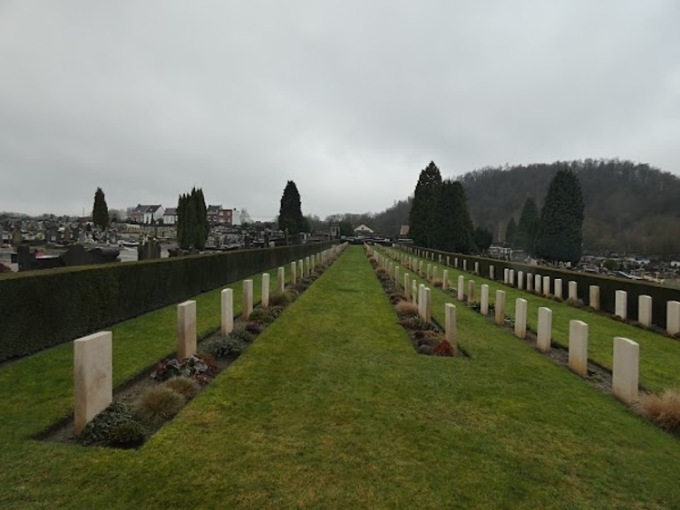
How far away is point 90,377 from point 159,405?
91 centimetres

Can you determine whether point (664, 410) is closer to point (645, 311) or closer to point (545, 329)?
point (545, 329)

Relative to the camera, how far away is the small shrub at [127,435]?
174 inches

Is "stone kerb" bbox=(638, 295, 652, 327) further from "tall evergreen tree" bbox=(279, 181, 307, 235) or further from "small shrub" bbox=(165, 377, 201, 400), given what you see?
"tall evergreen tree" bbox=(279, 181, 307, 235)

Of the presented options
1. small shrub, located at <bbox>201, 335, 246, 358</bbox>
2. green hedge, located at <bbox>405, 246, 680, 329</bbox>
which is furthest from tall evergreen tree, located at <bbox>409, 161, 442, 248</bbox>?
small shrub, located at <bbox>201, 335, 246, 358</bbox>

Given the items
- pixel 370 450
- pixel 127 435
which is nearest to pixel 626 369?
pixel 370 450

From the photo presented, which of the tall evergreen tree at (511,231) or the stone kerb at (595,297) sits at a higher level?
the tall evergreen tree at (511,231)

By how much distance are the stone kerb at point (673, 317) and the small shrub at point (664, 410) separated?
23.3ft

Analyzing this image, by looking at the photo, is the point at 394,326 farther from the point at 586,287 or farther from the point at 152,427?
the point at 586,287

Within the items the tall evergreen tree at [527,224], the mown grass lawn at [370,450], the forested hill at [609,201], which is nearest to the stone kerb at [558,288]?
the mown grass lawn at [370,450]

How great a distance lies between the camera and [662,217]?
230 feet

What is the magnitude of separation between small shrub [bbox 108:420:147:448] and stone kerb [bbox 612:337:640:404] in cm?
640

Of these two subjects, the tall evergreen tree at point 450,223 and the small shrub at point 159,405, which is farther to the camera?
the tall evergreen tree at point 450,223

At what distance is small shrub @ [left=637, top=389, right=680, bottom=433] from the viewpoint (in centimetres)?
546

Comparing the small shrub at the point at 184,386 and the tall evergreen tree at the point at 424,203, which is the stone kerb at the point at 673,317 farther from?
the tall evergreen tree at the point at 424,203
